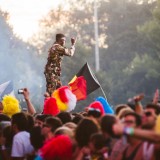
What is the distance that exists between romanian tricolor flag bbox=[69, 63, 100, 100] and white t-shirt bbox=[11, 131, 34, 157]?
590 centimetres

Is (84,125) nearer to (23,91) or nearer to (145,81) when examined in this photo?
(23,91)

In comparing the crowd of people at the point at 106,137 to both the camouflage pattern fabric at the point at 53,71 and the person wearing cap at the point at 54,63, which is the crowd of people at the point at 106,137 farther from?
the camouflage pattern fabric at the point at 53,71

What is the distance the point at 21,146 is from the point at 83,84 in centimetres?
647

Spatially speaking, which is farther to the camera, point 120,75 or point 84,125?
point 120,75

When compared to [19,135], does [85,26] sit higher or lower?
higher

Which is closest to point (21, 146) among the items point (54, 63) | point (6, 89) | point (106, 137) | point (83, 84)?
point (106, 137)

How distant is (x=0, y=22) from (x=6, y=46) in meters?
2.67

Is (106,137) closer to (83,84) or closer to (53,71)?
(83,84)

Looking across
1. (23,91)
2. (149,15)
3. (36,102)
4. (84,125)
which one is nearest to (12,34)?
(36,102)

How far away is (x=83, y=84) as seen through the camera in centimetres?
1830

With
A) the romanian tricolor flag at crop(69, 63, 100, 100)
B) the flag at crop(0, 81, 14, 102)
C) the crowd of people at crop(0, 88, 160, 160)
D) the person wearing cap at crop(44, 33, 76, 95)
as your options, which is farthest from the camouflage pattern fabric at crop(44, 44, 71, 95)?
the crowd of people at crop(0, 88, 160, 160)

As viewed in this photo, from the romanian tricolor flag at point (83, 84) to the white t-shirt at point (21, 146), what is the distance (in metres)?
5.90

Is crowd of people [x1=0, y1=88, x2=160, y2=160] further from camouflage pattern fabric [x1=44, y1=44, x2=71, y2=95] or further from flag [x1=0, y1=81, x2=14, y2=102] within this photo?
flag [x1=0, y1=81, x2=14, y2=102]

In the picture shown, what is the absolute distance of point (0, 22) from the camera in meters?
65.6
